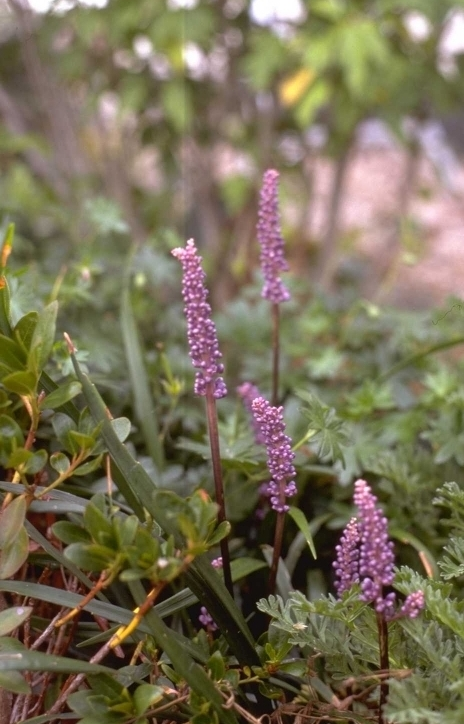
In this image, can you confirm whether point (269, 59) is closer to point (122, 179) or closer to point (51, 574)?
point (122, 179)

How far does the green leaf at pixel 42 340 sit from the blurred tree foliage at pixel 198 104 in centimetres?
79

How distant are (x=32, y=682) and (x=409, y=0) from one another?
1423mm

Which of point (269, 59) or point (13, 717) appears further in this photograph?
point (269, 59)

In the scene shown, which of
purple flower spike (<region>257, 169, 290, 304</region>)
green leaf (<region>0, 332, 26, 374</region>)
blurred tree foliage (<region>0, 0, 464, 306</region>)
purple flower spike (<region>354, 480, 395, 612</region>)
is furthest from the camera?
blurred tree foliage (<region>0, 0, 464, 306</region>)

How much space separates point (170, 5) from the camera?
5.77 feet

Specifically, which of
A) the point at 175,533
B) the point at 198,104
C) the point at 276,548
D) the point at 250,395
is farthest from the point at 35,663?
the point at 198,104

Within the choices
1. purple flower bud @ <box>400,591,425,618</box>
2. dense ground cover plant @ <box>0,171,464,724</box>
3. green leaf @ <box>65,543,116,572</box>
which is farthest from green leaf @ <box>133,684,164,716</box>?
purple flower bud @ <box>400,591,425,618</box>

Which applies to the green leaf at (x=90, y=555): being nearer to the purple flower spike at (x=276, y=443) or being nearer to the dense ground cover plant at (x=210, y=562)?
the dense ground cover plant at (x=210, y=562)

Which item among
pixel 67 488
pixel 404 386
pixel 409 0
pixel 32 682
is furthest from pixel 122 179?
pixel 32 682

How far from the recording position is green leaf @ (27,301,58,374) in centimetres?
63

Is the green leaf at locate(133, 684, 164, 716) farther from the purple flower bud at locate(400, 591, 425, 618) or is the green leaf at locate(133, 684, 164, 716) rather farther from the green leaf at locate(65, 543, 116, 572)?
the purple flower bud at locate(400, 591, 425, 618)

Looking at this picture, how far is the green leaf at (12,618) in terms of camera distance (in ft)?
1.97

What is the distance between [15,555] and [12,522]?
3cm

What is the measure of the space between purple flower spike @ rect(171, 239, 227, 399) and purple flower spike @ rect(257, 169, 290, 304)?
0.19 m
